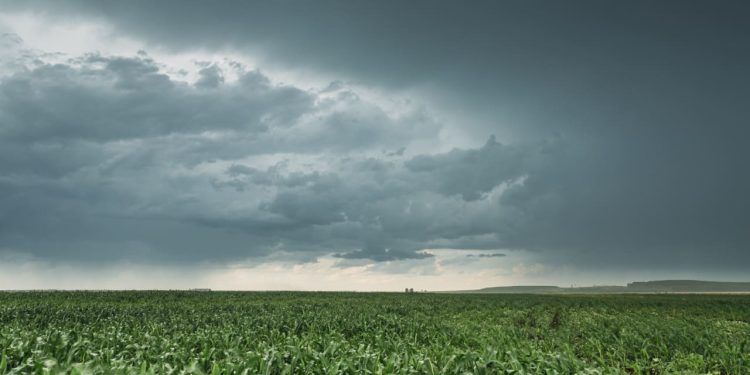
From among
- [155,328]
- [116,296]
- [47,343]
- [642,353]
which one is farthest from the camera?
[116,296]

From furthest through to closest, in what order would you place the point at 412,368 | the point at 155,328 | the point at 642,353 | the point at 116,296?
1. the point at 116,296
2. the point at 155,328
3. the point at 642,353
4. the point at 412,368

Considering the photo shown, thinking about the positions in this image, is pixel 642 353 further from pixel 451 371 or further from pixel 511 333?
pixel 451 371

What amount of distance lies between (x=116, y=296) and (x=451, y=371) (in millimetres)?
52315

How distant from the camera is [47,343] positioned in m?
10.3

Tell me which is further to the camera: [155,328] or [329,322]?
[329,322]

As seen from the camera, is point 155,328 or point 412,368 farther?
point 155,328

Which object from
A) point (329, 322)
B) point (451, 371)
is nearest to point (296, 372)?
point (451, 371)

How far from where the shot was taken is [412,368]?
26.8 ft

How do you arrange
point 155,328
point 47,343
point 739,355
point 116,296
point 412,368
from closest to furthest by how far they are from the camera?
point 412,368
point 47,343
point 739,355
point 155,328
point 116,296

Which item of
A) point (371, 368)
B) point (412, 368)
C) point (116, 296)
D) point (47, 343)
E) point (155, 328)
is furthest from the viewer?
point (116, 296)

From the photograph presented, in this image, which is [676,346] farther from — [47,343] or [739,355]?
[47,343]

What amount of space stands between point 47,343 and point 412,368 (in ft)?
26.7

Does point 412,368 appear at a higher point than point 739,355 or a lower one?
higher

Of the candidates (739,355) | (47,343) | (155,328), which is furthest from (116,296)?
(739,355)
